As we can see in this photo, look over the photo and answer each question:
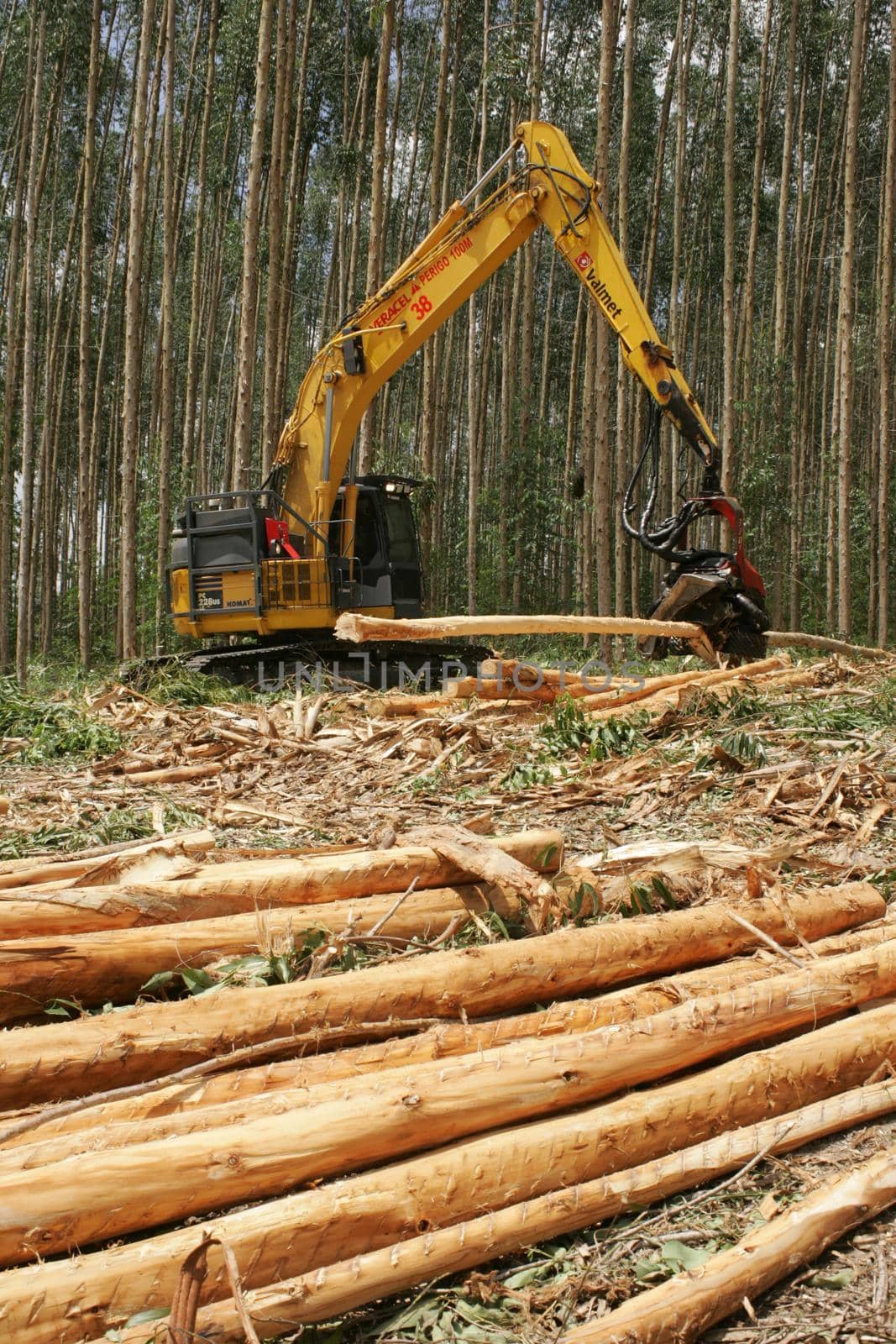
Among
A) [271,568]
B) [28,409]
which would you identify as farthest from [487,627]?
[28,409]

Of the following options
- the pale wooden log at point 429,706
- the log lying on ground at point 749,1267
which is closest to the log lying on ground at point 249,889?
the log lying on ground at point 749,1267

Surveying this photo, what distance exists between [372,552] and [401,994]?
9.09m

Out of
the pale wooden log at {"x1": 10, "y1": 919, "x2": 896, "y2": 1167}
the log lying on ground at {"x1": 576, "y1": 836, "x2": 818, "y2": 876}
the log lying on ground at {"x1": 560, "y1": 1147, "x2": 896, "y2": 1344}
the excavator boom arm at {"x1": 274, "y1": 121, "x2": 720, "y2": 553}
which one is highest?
the excavator boom arm at {"x1": 274, "y1": 121, "x2": 720, "y2": 553}

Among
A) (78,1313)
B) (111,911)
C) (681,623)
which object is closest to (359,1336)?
(78,1313)

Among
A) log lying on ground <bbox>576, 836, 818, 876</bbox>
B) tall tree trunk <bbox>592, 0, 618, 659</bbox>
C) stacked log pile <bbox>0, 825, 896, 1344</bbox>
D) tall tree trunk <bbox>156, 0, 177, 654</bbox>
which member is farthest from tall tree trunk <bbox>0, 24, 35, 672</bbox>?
stacked log pile <bbox>0, 825, 896, 1344</bbox>

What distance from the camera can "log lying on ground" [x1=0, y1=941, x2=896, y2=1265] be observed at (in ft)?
6.89

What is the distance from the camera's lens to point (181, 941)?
3322 mm

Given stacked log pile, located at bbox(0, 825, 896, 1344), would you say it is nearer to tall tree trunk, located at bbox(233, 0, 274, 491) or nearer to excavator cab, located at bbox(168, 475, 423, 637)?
excavator cab, located at bbox(168, 475, 423, 637)

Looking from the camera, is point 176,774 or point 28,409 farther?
point 28,409

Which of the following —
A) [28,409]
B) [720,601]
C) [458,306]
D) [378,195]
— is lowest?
[720,601]

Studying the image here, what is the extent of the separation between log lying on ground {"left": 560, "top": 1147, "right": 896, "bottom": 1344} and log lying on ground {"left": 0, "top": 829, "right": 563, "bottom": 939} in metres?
1.80

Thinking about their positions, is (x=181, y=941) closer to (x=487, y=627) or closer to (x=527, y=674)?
(x=487, y=627)

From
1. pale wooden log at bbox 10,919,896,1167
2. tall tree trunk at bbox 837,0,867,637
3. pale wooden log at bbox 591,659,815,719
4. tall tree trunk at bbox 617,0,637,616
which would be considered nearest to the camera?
pale wooden log at bbox 10,919,896,1167

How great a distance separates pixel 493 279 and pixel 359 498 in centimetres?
1944
